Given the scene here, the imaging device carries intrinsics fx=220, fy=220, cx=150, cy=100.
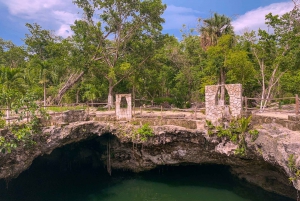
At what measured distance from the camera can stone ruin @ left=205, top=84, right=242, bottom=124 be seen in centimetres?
1248

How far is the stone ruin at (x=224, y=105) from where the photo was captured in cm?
1248

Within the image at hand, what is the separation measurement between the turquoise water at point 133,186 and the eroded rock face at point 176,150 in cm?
94

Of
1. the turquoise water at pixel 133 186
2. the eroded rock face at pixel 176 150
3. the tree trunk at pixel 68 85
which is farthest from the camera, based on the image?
the tree trunk at pixel 68 85

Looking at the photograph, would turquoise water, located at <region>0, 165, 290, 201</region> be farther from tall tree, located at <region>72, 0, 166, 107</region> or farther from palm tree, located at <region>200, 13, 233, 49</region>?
palm tree, located at <region>200, 13, 233, 49</region>

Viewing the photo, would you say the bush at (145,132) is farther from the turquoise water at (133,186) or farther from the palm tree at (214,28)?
the palm tree at (214,28)

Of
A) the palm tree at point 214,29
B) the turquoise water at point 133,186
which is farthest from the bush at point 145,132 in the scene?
the palm tree at point 214,29

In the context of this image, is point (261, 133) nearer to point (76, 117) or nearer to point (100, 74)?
point (76, 117)

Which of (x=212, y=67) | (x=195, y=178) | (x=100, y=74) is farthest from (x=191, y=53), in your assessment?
(x=195, y=178)

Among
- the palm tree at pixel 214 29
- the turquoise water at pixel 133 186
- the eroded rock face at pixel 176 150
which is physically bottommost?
the turquoise water at pixel 133 186

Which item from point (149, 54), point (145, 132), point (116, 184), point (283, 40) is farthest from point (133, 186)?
point (283, 40)

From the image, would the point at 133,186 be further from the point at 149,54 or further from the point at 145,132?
the point at 149,54

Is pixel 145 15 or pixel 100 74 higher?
pixel 145 15

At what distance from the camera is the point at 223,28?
24.0 m

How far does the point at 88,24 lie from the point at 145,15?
5.40 meters
